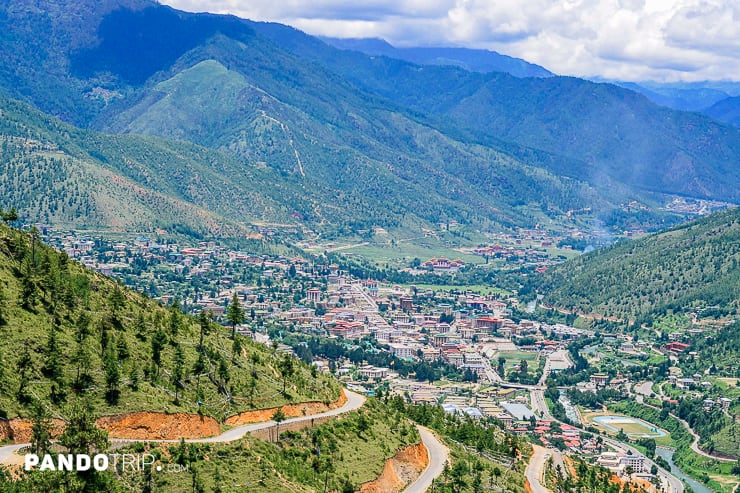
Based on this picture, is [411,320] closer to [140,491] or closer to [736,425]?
[736,425]

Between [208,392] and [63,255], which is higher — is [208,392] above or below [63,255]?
below

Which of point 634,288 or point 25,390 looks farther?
point 634,288

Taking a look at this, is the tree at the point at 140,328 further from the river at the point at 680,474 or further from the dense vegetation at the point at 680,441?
the dense vegetation at the point at 680,441

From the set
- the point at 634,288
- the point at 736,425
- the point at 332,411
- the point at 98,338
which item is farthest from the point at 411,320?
the point at 98,338

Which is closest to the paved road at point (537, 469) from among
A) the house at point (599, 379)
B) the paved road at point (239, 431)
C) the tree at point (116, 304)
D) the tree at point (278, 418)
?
the paved road at point (239, 431)

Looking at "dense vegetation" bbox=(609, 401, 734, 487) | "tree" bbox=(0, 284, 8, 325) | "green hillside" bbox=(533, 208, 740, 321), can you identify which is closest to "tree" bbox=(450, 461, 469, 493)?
"tree" bbox=(0, 284, 8, 325)

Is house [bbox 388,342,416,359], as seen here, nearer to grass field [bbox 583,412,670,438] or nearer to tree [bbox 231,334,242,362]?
grass field [bbox 583,412,670,438]

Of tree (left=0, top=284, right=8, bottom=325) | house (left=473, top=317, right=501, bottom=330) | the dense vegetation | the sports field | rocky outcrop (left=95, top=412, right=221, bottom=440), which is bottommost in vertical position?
house (left=473, top=317, right=501, bottom=330)
